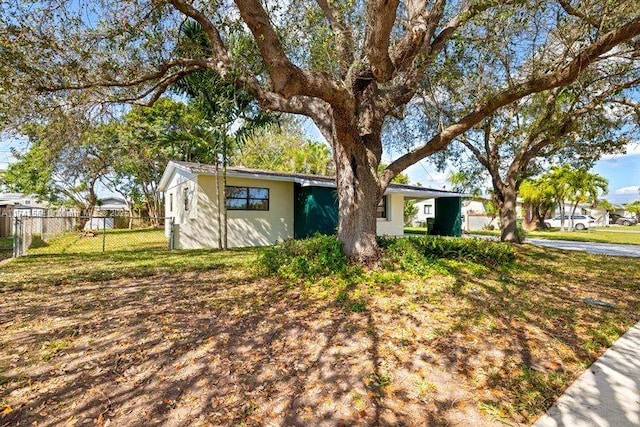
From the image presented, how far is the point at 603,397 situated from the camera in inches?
109

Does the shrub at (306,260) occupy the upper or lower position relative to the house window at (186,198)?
lower

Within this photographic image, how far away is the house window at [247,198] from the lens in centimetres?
1281

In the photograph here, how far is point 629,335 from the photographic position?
4.17m

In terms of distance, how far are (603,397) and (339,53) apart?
Result: 19.7 ft

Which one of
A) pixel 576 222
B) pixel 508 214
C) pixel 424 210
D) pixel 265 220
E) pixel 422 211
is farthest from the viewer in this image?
pixel 422 211

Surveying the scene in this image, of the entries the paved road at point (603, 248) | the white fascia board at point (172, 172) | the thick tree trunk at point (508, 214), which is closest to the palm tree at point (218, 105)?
the white fascia board at point (172, 172)

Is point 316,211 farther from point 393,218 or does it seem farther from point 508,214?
point 508,214

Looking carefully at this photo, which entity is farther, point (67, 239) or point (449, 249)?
point (67, 239)

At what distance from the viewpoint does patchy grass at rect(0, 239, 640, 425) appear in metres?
2.62

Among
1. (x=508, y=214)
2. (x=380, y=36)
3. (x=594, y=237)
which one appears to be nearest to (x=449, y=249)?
(x=380, y=36)

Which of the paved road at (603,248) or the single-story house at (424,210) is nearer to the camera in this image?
the paved road at (603,248)

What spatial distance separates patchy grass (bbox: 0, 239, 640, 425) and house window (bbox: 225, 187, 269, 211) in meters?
6.36

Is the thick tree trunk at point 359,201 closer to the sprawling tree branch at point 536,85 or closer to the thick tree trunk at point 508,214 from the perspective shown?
the sprawling tree branch at point 536,85

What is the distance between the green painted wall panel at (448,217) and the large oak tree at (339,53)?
11578 millimetres
